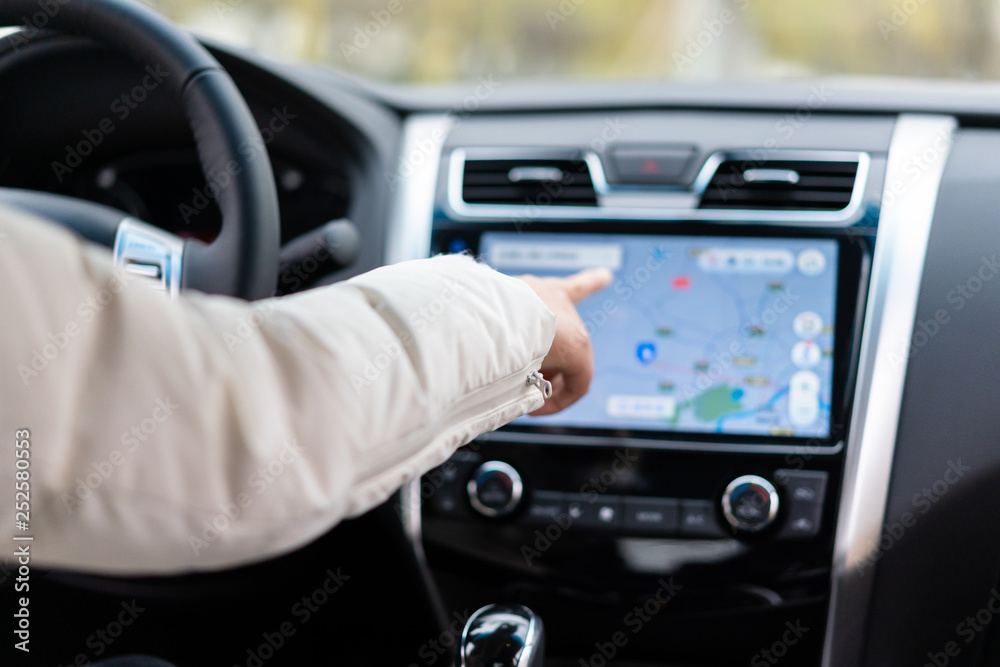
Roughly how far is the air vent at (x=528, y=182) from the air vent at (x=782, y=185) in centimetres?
20

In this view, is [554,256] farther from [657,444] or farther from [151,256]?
[151,256]

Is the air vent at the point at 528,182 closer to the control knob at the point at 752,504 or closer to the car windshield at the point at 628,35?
the control knob at the point at 752,504

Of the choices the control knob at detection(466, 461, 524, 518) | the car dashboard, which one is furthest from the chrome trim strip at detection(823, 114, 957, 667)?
the control knob at detection(466, 461, 524, 518)

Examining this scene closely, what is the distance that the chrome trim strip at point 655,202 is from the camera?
4.31 ft

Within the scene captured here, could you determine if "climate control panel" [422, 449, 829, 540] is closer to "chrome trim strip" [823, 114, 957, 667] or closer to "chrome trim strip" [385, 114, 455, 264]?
"chrome trim strip" [823, 114, 957, 667]

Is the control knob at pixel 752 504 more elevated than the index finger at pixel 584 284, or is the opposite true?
the index finger at pixel 584 284

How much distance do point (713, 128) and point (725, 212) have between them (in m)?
0.14

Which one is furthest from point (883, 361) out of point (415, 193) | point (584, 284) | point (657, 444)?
point (415, 193)

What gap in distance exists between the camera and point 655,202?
1.36 m

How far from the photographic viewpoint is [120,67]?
3.84ft

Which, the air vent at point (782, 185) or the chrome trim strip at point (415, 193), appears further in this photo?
the chrome trim strip at point (415, 193)

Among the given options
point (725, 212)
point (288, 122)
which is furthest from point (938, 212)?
point (288, 122)

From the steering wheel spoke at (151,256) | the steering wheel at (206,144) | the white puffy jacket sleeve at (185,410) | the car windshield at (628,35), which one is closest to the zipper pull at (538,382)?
the white puffy jacket sleeve at (185,410)

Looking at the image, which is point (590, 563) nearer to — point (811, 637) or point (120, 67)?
point (811, 637)
